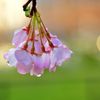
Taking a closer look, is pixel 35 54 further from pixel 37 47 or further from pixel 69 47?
pixel 69 47

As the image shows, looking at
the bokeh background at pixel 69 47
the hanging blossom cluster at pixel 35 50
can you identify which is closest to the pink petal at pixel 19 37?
the hanging blossom cluster at pixel 35 50

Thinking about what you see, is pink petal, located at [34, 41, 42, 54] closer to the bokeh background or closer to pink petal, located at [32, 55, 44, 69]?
pink petal, located at [32, 55, 44, 69]

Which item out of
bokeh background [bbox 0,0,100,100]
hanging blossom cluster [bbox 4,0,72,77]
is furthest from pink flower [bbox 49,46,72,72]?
bokeh background [bbox 0,0,100,100]

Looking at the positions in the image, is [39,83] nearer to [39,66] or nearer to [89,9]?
[89,9]

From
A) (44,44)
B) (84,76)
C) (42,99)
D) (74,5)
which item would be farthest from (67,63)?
(44,44)

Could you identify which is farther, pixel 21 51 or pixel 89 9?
pixel 89 9
